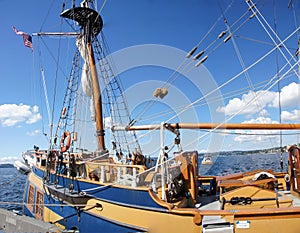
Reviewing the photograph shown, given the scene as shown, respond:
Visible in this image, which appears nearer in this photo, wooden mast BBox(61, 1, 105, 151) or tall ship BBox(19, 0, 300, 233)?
tall ship BBox(19, 0, 300, 233)

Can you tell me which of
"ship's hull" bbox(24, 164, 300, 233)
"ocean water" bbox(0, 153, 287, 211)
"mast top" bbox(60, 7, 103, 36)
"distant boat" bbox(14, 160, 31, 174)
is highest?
"mast top" bbox(60, 7, 103, 36)

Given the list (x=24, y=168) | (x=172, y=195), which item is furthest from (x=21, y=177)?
(x=172, y=195)

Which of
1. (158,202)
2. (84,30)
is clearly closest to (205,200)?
(158,202)

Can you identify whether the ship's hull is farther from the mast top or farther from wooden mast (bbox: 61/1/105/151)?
the mast top

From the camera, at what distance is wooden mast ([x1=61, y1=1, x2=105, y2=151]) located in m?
14.4

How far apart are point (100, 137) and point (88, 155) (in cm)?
111

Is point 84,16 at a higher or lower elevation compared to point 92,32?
higher

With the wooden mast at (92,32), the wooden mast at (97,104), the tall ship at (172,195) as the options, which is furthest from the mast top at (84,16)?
the tall ship at (172,195)

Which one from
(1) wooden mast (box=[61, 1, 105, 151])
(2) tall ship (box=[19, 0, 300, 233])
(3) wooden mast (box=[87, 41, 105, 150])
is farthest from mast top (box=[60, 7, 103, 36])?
(2) tall ship (box=[19, 0, 300, 233])

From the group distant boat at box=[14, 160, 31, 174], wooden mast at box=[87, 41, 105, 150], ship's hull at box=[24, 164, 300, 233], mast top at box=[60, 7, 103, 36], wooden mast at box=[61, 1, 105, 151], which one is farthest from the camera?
distant boat at box=[14, 160, 31, 174]

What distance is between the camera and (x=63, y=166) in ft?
36.4

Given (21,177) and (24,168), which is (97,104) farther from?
(21,177)

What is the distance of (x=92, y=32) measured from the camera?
17266mm

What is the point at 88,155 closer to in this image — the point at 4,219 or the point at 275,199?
the point at 4,219
